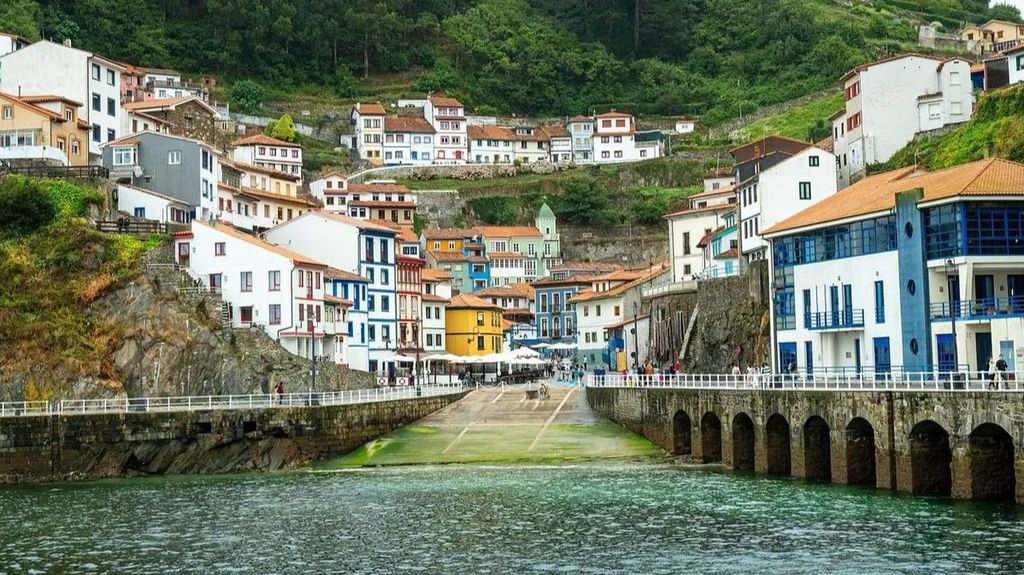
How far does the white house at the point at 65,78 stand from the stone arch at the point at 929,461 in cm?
7162

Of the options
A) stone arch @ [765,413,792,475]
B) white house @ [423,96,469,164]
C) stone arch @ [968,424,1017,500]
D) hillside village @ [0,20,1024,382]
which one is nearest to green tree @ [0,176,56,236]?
hillside village @ [0,20,1024,382]

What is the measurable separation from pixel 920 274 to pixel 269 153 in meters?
93.7

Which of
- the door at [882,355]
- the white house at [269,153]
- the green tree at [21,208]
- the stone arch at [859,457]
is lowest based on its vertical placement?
the stone arch at [859,457]

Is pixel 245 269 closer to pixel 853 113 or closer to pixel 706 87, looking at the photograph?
pixel 853 113

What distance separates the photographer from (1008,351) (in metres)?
54.0

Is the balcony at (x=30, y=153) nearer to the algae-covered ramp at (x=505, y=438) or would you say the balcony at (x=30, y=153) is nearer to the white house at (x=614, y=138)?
the algae-covered ramp at (x=505, y=438)

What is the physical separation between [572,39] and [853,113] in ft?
323

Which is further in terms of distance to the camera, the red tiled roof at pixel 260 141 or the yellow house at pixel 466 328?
the red tiled roof at pixel 260 141

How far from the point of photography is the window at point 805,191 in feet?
285

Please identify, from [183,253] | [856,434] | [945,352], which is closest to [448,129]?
[183,253]

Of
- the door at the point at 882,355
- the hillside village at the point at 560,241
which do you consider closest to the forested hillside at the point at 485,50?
the hillside village at the point at 560,241

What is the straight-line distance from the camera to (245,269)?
87.7m

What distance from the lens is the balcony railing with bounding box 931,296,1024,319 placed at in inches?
2197

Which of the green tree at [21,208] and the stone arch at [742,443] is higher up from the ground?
the green tree at [21,208]
